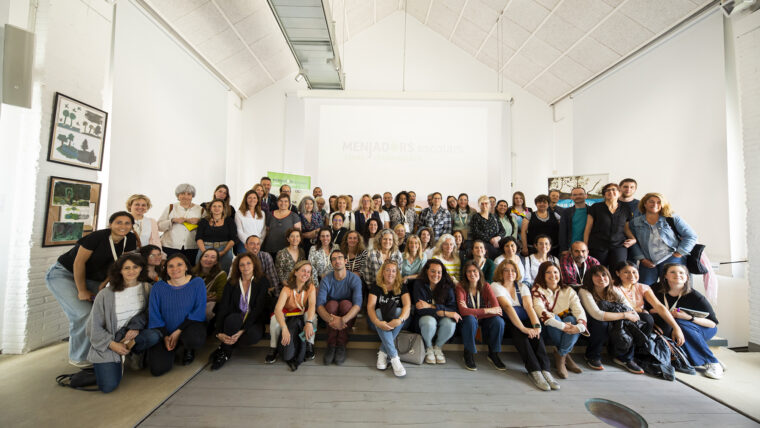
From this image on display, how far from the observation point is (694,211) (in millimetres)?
3744

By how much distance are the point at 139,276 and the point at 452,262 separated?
296 cm

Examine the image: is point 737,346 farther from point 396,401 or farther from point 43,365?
point 43,365

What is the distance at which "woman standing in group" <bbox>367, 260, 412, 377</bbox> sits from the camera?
257 cm

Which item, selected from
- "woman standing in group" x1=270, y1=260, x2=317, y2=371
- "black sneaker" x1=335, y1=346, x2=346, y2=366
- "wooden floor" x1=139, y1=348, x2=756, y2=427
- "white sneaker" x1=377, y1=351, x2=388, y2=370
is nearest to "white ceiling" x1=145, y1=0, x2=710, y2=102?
"woman standing in group" x1=270, y1=260, x2=317, y2=371

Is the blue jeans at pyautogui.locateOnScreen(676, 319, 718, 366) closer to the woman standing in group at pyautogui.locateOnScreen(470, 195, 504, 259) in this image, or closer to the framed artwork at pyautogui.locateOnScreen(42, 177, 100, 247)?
the woman standing in group at pyautogui.locateOnScreen(470, 195, 504, 259)

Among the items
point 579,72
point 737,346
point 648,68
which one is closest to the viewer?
point 737,346

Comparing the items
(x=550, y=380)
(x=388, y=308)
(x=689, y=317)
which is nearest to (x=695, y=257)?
(x=689, y=317)

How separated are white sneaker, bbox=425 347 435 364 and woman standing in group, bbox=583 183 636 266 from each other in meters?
2.17

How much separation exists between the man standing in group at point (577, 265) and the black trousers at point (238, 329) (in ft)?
10.2

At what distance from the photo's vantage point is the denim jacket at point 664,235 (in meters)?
2.79

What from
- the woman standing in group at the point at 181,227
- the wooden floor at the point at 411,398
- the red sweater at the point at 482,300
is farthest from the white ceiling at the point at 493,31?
the wooden floor at the point at 411,398

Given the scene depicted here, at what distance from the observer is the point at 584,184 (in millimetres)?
5355

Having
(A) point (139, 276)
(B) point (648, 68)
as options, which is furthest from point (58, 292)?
(B) point (648, 68)

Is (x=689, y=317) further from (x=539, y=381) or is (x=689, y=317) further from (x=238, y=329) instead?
(x=238, y=329)
